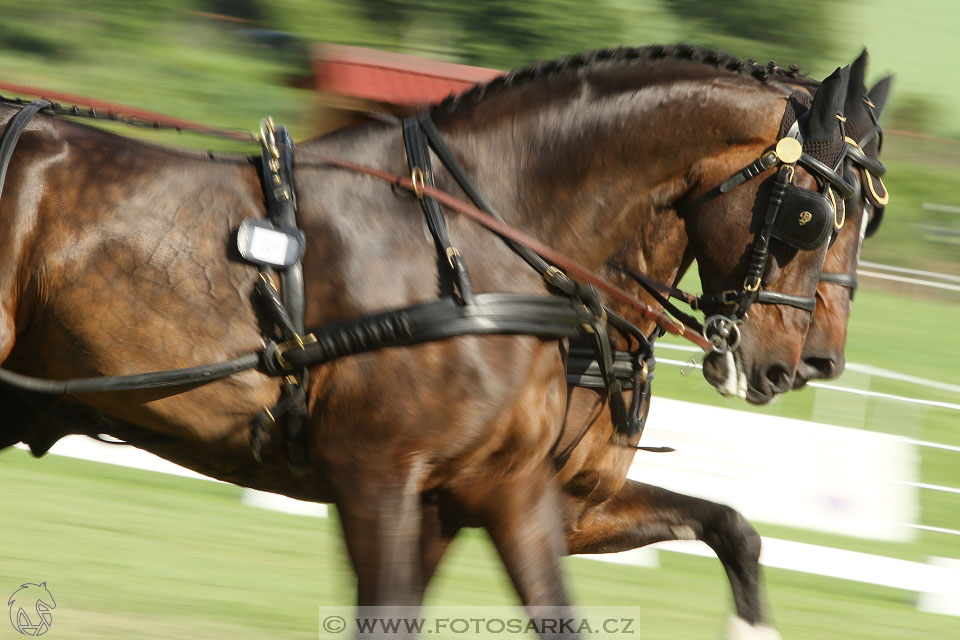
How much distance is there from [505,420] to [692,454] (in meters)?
3.19

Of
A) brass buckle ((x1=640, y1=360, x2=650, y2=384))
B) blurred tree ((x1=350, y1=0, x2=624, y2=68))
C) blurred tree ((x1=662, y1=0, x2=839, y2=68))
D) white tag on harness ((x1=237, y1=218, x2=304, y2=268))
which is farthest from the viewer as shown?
blurred tree ((x1=662, y1=0, x2=839, y2=68))

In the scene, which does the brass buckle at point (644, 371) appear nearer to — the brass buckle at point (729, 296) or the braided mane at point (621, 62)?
the brass buckle at point (729, 296)

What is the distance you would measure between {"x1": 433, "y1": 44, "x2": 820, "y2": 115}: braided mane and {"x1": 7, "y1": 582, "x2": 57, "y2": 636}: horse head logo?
2181 millimetres

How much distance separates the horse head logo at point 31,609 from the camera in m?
3.94

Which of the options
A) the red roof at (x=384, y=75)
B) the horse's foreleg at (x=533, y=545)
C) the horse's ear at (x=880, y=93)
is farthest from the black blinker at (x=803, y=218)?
the red roof at (x=384, y=75)

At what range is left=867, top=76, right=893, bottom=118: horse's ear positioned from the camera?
3553mm

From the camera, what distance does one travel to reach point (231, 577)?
4.63 meters

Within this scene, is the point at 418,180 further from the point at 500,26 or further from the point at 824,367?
the point at 500,26

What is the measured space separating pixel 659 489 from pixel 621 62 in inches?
58.5

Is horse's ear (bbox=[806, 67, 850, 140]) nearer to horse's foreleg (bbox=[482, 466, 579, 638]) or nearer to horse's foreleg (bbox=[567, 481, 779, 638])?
horse's foreleg (bbox=[482, 466, 579, 638])

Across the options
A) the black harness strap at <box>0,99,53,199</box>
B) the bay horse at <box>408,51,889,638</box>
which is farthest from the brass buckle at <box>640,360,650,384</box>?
the black harness strap at <box>0,99,53,199</box>

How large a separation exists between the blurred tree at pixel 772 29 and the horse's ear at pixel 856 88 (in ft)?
72.5

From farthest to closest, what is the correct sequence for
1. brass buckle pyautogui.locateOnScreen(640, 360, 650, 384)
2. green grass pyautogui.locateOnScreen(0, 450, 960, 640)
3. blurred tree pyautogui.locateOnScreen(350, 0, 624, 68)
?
blurred tree pyautogui.locateOnScreen(350, 0, 624, 68) < green grass pyautogui.locateOnScreen(0, 450, 960, 640) < brass buckle pyautogui.locateOnScreen(640, 360, 650, 384)

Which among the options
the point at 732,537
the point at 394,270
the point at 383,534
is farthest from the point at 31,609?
the point at 732,537
